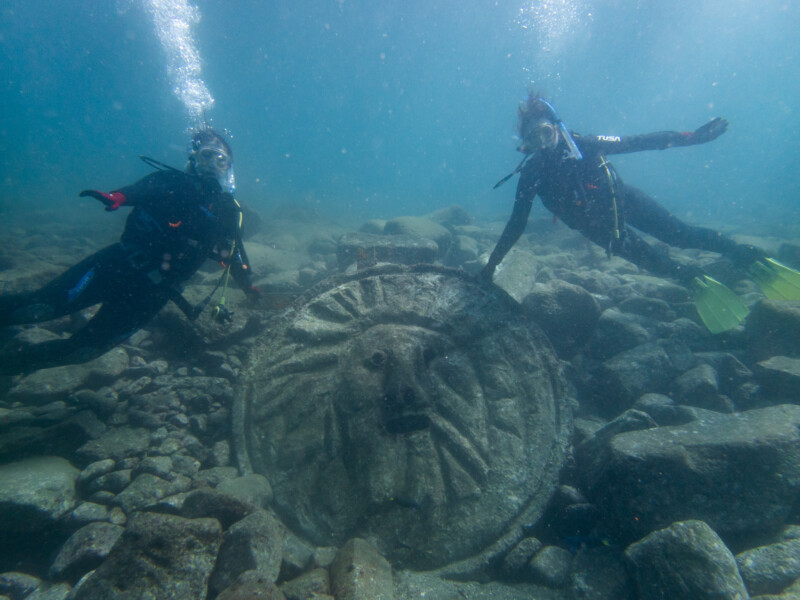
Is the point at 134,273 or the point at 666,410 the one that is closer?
the point at 666,410

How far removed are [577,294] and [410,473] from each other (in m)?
3.78

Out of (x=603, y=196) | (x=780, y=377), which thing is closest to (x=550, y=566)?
(x=780, y=377)

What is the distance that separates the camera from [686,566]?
6.60 ft

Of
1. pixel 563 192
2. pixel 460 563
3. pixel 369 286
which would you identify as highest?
pixel 563 192

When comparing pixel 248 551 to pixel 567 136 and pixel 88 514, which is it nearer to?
pixel 88 514

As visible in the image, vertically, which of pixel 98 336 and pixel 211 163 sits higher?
pixel 211 163

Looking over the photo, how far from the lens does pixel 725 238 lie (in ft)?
18.3

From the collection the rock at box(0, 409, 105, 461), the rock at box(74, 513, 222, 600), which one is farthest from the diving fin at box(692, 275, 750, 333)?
the rock at box(0, 409, 105, 461)

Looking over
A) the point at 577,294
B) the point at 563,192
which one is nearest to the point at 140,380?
the point at 577,294

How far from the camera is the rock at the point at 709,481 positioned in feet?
8.01

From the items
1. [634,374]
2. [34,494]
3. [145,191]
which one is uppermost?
[145,191]

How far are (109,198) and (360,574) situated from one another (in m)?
4.67

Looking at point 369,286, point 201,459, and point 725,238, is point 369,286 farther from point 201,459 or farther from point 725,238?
point 725,238

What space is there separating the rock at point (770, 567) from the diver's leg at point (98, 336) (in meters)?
6.30
